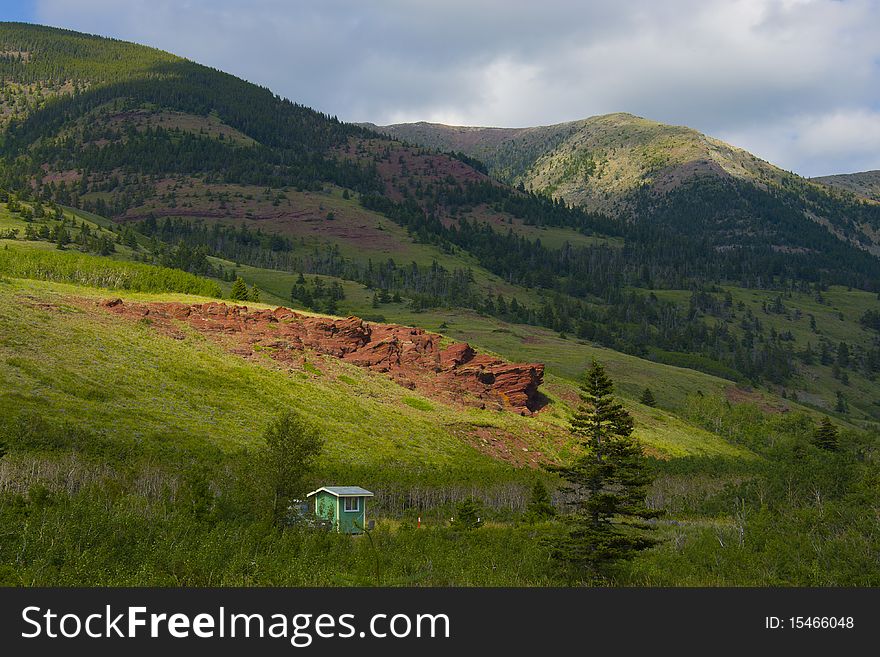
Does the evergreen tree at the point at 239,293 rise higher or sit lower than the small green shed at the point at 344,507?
higher

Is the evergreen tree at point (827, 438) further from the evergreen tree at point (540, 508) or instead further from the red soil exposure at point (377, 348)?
the evergreen tree at point (540, 508)

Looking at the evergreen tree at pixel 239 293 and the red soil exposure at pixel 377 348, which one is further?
the evergreen tree at pixel 239 293

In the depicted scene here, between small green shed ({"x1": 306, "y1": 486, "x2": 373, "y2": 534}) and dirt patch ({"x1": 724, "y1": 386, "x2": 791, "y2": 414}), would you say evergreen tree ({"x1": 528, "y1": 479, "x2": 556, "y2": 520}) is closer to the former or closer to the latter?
small green shed ({"x1": 306, "y1": 486, "x2": 373, "y2": 534})

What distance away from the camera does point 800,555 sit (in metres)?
31.2

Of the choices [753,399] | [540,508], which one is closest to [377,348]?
[540,508]

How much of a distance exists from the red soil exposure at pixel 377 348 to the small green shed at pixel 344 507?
174 feet

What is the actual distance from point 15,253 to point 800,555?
534 feet

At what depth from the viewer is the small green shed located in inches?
1961

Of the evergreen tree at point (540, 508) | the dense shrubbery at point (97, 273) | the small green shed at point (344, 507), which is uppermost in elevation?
the dense shrubbery at point (97, 273)

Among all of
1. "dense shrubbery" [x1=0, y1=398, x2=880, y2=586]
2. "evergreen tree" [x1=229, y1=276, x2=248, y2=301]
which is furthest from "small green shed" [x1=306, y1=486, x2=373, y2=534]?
"evergreen tree" [x1=229, y1=276, x2=248, y2=301]

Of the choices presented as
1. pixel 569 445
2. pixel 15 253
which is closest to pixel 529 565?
pixel 569 445

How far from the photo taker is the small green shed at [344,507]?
49812mm

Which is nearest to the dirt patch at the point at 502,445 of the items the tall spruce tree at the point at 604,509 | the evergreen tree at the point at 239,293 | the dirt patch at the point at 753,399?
the tall spruce tree at the point at 604,509

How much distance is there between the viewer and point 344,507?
166 ft
